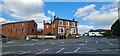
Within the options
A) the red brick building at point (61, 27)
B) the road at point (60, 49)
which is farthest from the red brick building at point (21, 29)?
the road at point (60, 49)

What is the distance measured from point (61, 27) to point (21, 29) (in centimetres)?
1321

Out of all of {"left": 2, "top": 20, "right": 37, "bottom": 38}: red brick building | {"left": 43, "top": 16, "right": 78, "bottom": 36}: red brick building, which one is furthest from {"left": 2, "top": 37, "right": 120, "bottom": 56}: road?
{"left": 43, "top": 16, "right": 78, "bottom": 36}: red brick building

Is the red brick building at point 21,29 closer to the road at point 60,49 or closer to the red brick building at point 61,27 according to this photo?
the red brick building at point 61,27

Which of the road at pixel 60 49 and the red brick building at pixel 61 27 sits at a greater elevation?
the red brick building at pixel 61 27

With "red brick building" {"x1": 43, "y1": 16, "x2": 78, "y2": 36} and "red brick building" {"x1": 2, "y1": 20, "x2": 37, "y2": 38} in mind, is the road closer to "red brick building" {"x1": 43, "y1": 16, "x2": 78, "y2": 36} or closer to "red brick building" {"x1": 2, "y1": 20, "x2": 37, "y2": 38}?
"red brick building" {"x1": 2, "y1": 20, "x2": 37, "y2": 38}

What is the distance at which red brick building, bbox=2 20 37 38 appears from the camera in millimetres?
60062

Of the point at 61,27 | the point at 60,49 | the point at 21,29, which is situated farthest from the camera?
the point at 61,27

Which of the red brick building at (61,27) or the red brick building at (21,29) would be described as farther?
the red brick building at (61,27)

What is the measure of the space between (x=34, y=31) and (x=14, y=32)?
681 cm

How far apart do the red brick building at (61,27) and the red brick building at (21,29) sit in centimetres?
531

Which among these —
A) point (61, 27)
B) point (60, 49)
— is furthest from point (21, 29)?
point (60, 49)

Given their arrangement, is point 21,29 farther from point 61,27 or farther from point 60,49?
point 60,49

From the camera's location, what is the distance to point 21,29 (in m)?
61.1

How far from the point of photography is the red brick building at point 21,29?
6006 centimetres
